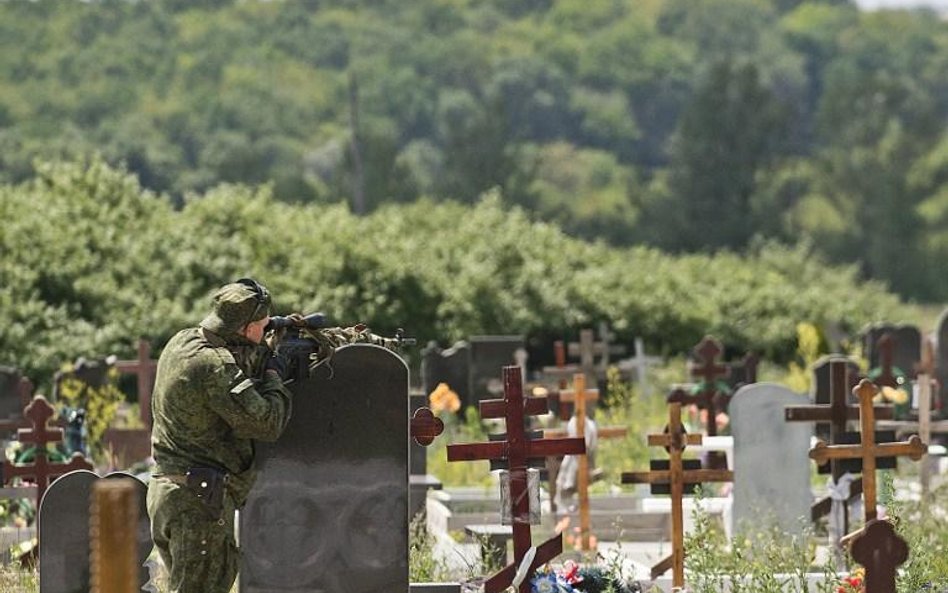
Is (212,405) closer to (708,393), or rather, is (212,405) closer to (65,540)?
(65,540)

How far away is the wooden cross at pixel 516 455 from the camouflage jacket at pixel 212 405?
4.56 ft

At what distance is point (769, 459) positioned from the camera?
1436cm

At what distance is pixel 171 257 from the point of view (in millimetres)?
30312

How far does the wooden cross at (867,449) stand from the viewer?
12.2 metres

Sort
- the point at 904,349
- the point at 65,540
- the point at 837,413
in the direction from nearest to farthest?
the point at 65,540, the point at 837,413, the point at 904,349

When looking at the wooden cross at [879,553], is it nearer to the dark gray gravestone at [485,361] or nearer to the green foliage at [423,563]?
the green foliage at [423,563]

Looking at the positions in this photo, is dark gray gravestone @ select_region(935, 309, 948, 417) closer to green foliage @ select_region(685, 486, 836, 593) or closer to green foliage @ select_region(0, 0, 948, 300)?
green foliage @ select_region(0, 0, 948, 300)

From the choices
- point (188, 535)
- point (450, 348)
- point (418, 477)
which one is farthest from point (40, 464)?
point (450, 348)

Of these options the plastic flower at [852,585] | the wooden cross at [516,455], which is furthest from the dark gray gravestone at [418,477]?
the plastic flower at [852,585]

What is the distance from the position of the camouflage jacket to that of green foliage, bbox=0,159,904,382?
17.6 m

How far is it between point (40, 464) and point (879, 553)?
680 centimetres

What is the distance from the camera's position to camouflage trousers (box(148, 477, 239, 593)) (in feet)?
31.4

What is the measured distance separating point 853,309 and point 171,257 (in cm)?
1362

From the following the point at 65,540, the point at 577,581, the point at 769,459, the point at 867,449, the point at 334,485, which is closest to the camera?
the point at 334,485
